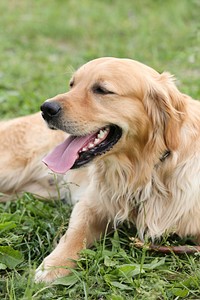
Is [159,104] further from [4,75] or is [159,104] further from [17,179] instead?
[4,75]

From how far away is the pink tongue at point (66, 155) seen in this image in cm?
369

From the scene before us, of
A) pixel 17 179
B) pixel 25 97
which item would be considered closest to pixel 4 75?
pixel 25 97

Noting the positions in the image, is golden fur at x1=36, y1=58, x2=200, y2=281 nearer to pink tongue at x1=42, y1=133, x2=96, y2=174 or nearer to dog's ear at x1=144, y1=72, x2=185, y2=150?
dog's ear at x1=144, y1=72, x2=185, y2=150

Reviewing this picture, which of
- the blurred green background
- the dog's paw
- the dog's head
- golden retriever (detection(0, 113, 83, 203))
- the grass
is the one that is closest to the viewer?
the grass

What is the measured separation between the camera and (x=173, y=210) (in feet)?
12.6

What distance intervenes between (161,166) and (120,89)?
536mm

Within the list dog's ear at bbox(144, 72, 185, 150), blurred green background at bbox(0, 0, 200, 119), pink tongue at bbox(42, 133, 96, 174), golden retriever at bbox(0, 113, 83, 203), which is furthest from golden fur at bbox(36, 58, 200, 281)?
blurred green background at bbox(0, 0, 200, 119)

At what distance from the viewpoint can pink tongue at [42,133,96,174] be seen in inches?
145

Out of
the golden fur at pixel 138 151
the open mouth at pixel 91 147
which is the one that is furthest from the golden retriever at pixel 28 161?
the open mouth at pixel 91 147

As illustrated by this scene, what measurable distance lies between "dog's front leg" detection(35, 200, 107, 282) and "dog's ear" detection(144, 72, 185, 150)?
74cm

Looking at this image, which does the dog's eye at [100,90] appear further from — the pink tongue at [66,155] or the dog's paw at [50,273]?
the dog's paw at [50,273]

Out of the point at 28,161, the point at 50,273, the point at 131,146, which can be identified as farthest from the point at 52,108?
the point at 28,161

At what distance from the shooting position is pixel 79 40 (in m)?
8.59

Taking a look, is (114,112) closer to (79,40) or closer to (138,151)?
(138,151)
